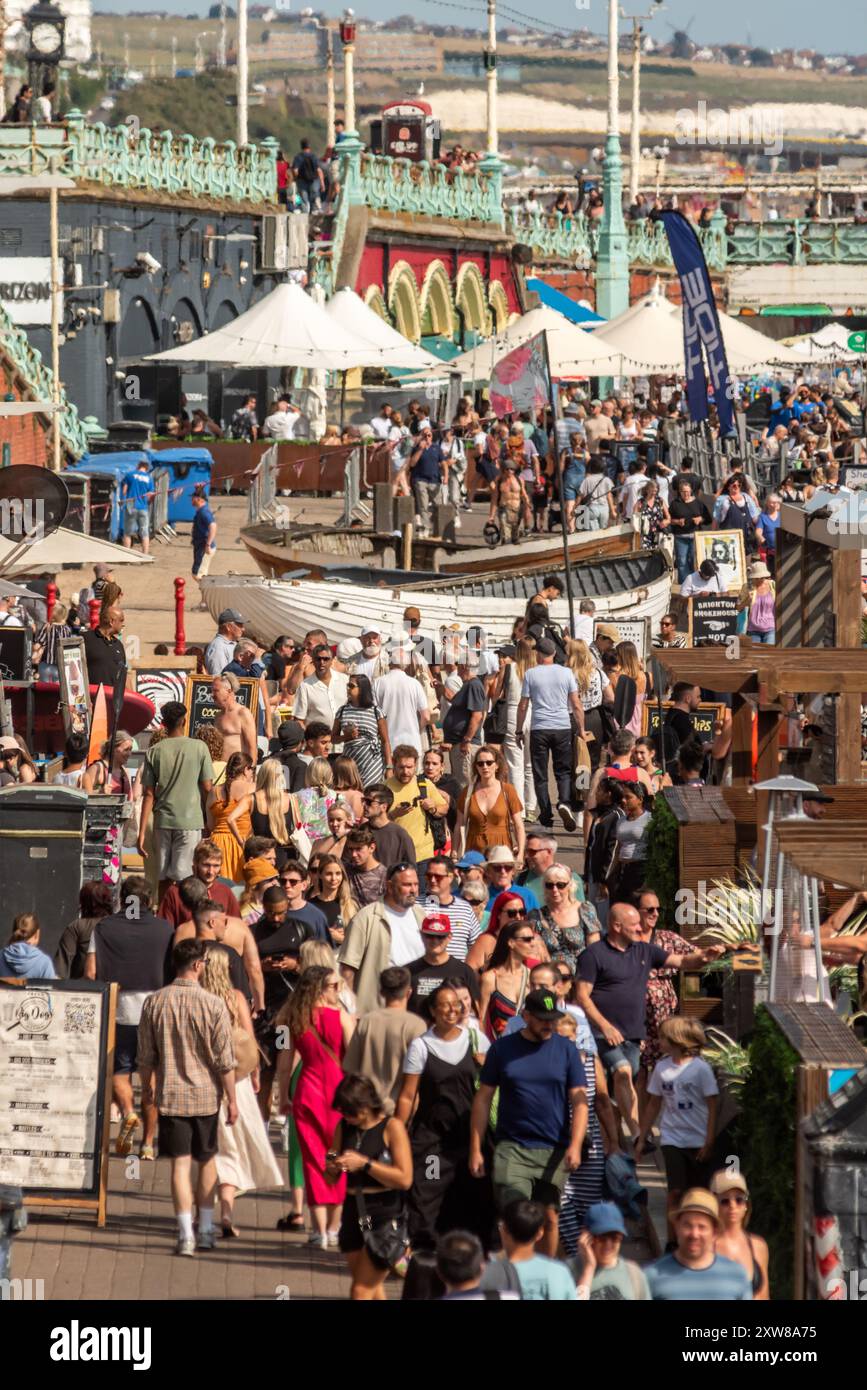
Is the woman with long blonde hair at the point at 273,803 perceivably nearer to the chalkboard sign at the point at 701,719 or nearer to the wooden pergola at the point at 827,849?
the chalkboard sign at the point at 701,719

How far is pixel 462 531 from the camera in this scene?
113 ft

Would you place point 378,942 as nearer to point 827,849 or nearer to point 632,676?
point 827,849

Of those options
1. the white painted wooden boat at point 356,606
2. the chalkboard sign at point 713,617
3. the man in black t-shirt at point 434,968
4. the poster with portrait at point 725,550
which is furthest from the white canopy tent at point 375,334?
the man in black t-shirt at point 434,968

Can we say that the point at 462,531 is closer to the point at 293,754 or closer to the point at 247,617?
the point at 247,617

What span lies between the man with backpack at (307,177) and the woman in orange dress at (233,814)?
121 ft

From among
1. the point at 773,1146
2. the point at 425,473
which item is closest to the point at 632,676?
the point at 773,1146

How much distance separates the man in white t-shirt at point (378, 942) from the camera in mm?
11328

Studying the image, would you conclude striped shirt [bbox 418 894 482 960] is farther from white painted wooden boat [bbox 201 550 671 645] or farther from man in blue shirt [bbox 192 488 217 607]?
man in blue shirt [bbox 192 488 217 607]

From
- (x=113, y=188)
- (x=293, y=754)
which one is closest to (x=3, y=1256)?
(x=293, y=754)

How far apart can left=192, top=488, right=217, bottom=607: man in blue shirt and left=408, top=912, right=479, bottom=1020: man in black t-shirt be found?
1930cm

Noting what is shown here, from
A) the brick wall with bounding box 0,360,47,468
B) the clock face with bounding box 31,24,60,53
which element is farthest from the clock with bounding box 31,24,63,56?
the brick wall with bounding box 0,360,47,468

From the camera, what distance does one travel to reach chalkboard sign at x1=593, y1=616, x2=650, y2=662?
2205 centimetres

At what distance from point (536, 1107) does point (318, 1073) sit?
42.0 inches
